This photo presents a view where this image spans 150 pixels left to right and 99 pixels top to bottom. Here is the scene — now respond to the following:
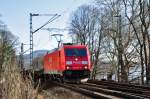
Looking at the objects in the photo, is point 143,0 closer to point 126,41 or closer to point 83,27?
point 126,41

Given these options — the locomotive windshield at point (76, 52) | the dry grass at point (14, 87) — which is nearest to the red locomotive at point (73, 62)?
the locomotive windshield at point (76, 52)

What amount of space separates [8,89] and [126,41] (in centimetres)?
4759

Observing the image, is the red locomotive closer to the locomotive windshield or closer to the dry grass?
the locomotive windshield

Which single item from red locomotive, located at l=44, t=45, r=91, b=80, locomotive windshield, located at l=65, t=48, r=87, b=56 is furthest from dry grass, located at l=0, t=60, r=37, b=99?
locomotive windshield, located at l=65, t=48, r=87, b=56

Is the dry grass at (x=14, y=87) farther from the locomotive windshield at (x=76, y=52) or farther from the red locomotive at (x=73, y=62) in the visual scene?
the locomotive windshield at (x=76, y=52)

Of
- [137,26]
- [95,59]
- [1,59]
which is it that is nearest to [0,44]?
[1,59]

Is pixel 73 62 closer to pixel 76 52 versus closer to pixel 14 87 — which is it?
pixel 76 52

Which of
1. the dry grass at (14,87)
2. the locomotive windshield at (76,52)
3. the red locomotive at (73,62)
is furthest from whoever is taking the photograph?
the locomotive windshield at (76,52)

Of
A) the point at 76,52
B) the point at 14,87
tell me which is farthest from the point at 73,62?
the point at 14,87

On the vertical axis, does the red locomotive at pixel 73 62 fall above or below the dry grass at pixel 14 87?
above

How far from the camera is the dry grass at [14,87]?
9523 millimetres

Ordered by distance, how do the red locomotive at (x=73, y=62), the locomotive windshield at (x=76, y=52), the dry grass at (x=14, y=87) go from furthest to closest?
the locomotive windshield at (x=76, y=52), the red locomotive at (x=73, y=62), the dry grass at (x=14, y=87)

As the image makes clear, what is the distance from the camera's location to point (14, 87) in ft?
31.7

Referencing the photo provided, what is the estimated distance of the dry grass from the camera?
31.2 feet
